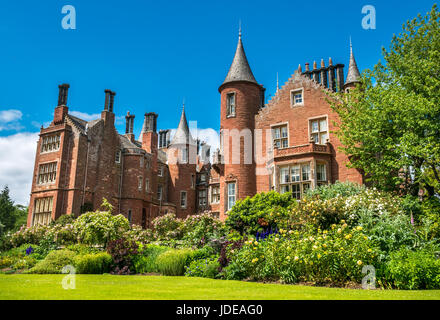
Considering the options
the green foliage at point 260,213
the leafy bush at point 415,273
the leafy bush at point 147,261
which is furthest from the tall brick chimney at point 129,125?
the leafy bush at point 415,273

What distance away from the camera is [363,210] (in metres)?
13.9

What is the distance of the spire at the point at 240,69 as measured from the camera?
26984 mm

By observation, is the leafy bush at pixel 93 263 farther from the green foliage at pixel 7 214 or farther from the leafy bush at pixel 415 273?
the green foliage at pixel 7 214

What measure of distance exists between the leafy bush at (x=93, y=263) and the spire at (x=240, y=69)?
54.3 feet

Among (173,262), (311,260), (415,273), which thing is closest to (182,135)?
(173,262)

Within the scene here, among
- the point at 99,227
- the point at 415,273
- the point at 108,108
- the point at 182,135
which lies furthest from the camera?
the point at 182,135

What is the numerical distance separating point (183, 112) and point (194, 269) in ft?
122

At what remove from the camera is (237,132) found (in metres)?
26.2

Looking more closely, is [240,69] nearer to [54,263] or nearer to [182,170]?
[54,263]

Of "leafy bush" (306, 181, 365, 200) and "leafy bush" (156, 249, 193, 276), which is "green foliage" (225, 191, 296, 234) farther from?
"leafy bush" (156, 249, 193, 276)

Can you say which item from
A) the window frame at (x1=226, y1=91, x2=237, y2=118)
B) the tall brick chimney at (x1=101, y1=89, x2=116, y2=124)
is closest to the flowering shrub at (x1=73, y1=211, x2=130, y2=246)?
the window frame at (x1=226, y1=91, x2=237, y2=118)

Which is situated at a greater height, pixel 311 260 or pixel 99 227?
pixel 99 227

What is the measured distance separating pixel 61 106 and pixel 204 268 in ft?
89.9
